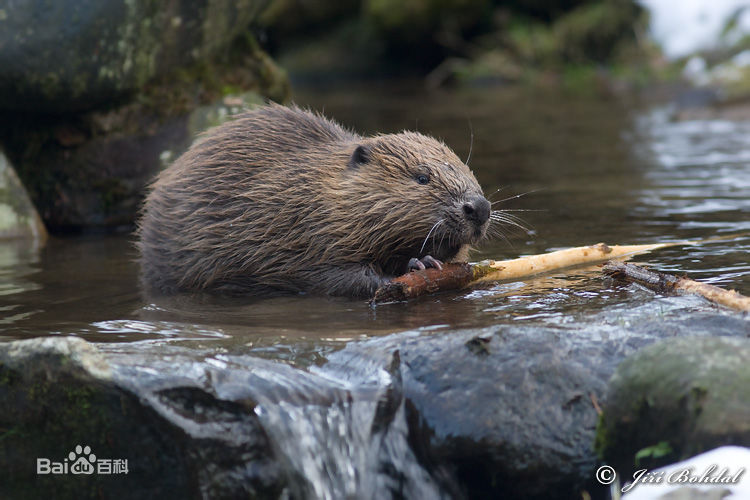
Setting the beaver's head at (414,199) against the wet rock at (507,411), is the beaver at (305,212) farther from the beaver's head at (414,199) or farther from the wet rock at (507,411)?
the wet rock at (507,411)

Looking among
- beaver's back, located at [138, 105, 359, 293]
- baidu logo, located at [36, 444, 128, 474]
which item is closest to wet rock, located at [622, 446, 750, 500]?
baidu logo, located at [36, 444, 128, 474]

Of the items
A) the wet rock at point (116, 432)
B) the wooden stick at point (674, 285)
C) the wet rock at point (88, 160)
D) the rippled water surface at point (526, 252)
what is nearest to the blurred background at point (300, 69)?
the wet rock at point (88, 160)

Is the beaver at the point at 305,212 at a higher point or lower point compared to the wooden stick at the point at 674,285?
higher

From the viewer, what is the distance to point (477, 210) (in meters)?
4.46

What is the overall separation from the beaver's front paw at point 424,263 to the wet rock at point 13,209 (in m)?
3.32

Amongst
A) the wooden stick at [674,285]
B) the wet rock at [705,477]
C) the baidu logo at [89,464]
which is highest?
the wooden stick at [674,285]

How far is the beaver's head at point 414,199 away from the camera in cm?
453

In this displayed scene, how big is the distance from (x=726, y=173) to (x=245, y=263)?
15.5 ft

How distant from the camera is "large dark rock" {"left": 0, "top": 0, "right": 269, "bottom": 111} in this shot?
582 centimetres

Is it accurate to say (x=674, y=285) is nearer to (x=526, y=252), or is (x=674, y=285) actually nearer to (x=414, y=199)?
(x=414, y=199)

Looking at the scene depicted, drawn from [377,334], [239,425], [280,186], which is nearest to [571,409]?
[377,334]

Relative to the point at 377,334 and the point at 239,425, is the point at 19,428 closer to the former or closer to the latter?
the point at 239,425

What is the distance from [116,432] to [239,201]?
6.25 feet

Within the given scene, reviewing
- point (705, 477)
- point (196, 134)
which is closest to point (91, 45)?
point (196, 134)
